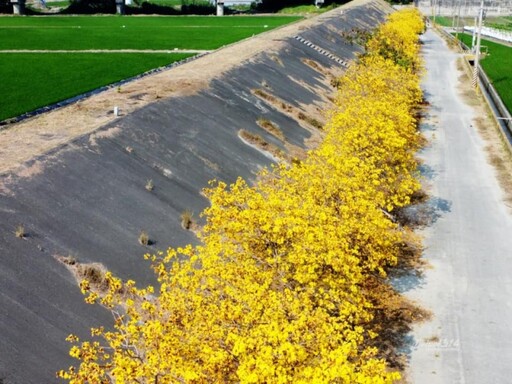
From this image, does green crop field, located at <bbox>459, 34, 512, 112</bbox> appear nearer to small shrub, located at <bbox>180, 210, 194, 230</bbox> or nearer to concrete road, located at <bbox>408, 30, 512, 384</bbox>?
concrete road, located at <bbox>408, 30, 512, 384</bbox>

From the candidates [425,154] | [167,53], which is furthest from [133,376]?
[167,53]

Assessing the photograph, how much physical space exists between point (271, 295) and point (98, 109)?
888 inches

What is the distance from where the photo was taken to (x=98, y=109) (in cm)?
3341

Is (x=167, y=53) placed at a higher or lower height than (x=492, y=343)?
higher

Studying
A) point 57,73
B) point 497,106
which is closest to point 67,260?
point 57,73

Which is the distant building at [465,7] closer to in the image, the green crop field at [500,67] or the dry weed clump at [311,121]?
the green crop field at [500,67]

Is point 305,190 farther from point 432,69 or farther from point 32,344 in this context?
point 432,69

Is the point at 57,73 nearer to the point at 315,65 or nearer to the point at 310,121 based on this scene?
the point at 315,65

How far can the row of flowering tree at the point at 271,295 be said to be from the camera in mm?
12164

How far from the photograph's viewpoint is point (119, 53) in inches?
2606

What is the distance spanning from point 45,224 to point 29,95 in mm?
23955

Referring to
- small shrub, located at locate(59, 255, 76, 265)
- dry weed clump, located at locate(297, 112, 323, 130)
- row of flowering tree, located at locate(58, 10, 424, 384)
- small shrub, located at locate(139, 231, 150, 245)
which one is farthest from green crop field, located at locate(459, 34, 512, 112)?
small shrub, located at locate(59, 255, 76, 265)

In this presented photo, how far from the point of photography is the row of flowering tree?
1216 cm

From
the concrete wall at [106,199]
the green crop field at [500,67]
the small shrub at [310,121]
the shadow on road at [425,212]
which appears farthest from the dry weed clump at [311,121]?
the green crop field at [500,67]
